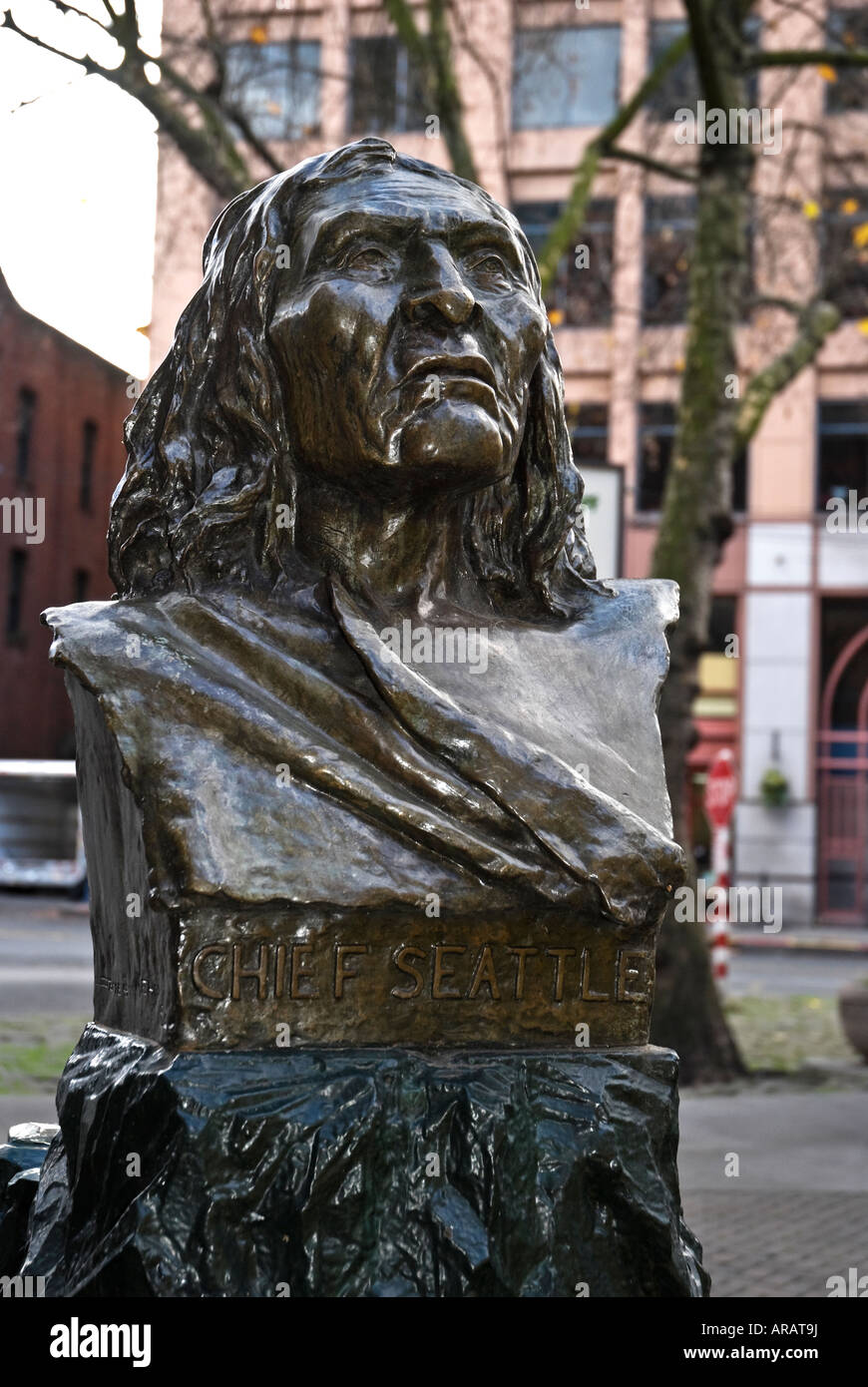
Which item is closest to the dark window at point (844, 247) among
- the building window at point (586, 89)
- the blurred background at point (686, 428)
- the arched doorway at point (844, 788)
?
the blurred background at point (686, 428)

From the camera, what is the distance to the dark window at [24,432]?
2902 centimetres

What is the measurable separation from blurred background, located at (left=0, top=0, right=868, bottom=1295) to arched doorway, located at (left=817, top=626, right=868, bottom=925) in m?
0.05

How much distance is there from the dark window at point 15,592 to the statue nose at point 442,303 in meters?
27.1

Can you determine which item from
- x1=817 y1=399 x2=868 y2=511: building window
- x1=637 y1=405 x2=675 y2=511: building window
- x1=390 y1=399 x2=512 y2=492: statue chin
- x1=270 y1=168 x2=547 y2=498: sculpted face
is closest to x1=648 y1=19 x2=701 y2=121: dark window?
x1=637 y1=405 x2=675 y2=511: building window

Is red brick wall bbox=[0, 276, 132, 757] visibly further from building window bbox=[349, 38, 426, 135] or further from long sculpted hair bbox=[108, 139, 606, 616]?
long sculpted hair bbox=[108, 139, 606, 616]

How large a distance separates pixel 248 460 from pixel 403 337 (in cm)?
38

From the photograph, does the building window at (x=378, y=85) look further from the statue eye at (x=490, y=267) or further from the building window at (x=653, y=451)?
the building window at (x=653, y=451)

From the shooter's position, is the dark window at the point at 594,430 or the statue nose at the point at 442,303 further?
the dark window at the point at 594,430

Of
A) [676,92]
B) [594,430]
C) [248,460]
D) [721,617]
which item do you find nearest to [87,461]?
[594,430]

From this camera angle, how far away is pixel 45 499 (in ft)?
97.4

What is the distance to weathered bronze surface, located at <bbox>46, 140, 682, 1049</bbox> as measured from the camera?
2.57 m

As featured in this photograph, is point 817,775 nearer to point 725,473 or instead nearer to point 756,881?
point 756,881

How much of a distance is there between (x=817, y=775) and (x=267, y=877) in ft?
75.8

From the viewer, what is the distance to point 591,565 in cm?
325
